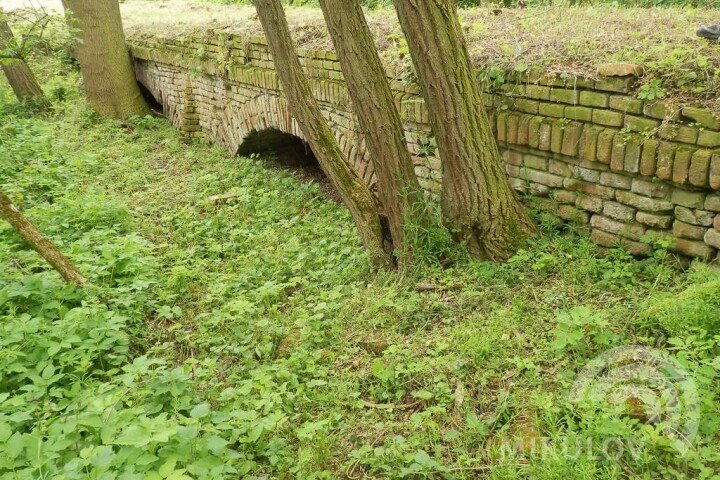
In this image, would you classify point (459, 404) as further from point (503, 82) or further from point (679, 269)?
point (503, 82)

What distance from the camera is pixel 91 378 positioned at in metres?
3.37

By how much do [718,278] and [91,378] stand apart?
3.50 meters

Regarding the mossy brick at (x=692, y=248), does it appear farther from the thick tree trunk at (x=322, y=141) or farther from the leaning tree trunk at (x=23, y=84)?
the leaning tree trunk at (x=23, y=84)

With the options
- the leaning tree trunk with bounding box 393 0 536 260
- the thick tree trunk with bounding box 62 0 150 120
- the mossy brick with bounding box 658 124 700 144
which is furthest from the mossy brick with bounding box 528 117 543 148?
the thick tree trunk with bounding box 62 0 150 120

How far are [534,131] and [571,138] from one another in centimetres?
27

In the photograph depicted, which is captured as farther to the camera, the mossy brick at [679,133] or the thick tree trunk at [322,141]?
the thick tree trunk at [322,141]

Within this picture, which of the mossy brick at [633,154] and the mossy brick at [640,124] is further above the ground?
the mossy brick at [640,124]

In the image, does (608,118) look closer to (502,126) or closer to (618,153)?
(618,153)

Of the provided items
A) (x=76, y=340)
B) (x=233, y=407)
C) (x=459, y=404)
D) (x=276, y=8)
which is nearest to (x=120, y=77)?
(x=276, y=8)

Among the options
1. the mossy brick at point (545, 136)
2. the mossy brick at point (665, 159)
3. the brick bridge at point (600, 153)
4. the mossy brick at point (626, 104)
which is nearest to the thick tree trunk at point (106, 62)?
the brick bridge at point (600, 153)

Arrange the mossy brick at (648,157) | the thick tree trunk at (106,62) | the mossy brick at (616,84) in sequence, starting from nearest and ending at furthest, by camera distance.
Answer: the mossy brick at (648,157)
the mossy brick at (616,84)
the thick tree trunk at (106,62)

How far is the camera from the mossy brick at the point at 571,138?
360 centimetres

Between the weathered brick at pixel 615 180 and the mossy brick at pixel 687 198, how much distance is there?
261mm

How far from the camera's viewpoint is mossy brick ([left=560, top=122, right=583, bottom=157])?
3.60 meters
